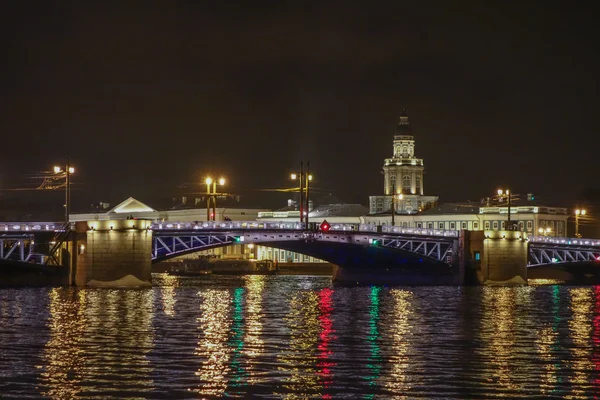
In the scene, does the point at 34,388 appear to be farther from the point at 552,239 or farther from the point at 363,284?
the point at 552,239

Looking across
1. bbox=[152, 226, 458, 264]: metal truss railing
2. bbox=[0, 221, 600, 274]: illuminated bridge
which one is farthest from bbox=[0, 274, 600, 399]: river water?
bbox=[152, 226, 458, 264]: metal truss railing

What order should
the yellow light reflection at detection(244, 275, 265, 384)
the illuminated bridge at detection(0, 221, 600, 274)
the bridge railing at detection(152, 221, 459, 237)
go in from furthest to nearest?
the bridge railing at detection(152, 221, 459, 237), the illuminated bridge at detection(0, 221, 600, 274), the yellow light reflection at detection(244, 275, 265, 384)

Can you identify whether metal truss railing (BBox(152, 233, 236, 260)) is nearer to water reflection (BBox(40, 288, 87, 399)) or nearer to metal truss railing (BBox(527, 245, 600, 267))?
metal truss railing (BBox(527, 245, 600, 267))

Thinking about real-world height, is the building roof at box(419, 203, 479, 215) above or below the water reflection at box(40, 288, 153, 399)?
above

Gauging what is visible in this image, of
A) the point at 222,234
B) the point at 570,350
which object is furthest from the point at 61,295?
the point at 570,350

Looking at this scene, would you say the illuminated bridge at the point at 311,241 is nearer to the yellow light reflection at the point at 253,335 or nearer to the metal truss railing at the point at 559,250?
the metal truss railing at the point at 559,250

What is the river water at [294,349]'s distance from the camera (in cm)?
3469

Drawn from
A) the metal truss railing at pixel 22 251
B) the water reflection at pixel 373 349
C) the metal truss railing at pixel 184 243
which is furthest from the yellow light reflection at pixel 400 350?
the metal truss railing at pixel 22 251

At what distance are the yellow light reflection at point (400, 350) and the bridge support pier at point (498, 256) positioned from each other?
1276 inches

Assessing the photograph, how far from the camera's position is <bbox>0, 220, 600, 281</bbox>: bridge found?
91.4m

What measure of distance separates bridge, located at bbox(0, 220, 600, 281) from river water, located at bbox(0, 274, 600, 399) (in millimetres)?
17628

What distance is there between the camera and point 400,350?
43.6m

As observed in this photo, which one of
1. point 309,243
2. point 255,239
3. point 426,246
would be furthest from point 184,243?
point 426,246

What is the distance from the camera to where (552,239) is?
4567 inches
